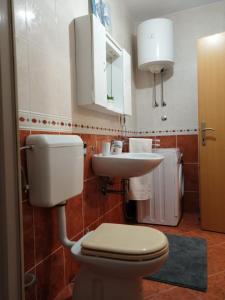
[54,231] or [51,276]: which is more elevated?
[54,231]

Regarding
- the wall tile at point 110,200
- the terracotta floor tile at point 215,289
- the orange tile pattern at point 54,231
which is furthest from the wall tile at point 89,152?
the terracotta floor tile at point 215,289

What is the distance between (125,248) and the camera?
996 mm

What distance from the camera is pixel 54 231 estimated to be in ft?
4.25

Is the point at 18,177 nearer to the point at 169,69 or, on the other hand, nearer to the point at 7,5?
the point at 7,5

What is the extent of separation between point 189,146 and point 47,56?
1974 mm

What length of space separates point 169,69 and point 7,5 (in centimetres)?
228

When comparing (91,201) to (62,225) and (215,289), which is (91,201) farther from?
(215,289)

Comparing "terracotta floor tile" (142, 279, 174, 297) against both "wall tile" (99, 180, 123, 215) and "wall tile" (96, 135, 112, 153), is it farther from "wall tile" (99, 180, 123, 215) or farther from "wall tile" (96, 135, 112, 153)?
"wall tile" (96, 135, 112, 153)

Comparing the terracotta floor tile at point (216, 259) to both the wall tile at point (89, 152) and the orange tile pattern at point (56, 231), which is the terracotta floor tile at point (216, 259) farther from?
the wall tile at point (89, 152)

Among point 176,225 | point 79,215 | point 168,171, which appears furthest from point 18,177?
point 176,225

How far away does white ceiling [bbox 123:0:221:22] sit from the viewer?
2.47m

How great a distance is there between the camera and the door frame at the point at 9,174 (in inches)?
29.9

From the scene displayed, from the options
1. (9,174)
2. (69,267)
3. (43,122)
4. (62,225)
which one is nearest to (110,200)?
(69,267)

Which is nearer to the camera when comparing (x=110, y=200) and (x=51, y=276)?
(x=51, y=276)
